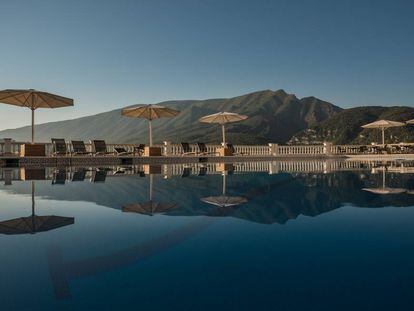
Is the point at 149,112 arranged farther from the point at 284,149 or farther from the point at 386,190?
the point at 386,190

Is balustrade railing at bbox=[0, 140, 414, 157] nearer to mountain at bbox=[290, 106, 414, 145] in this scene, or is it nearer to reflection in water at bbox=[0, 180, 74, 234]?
reflection in water at bbox=[0, 180, 74, 234]

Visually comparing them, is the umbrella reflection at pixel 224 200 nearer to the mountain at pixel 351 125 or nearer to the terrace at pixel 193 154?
the terrace at pixel 193 154

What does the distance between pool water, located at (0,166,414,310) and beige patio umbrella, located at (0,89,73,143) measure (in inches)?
417

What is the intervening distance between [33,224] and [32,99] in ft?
42.3

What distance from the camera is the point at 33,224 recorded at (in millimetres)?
3854

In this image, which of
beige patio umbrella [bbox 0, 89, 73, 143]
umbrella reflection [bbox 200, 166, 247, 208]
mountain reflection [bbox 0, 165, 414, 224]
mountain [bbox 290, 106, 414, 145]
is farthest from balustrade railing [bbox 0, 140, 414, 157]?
mountain [bbox 290, 106, 414, 145]

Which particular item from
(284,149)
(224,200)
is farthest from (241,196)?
(284,149)

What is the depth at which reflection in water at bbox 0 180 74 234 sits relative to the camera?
11.6 ft

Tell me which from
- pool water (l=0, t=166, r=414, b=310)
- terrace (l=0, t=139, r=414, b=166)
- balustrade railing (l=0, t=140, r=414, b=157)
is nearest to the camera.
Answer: pool water (l=0, t=166, r=414, b=310)

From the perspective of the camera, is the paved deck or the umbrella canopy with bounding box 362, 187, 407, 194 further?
the paved deck

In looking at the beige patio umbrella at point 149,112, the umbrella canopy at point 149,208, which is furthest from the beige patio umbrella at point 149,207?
the beige patio umbrella at point 149,112

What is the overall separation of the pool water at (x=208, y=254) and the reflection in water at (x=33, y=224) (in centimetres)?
1

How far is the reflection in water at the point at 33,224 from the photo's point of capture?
355cm

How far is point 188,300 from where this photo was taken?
Answer: 188cm
